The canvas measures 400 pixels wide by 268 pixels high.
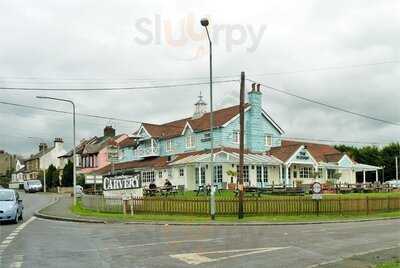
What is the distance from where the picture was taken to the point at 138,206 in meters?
32.5

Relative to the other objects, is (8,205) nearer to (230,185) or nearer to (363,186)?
(230,185)

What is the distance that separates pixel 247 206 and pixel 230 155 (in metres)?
19.6

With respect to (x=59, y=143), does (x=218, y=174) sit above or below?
below

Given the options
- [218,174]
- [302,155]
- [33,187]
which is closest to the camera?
[218,174]

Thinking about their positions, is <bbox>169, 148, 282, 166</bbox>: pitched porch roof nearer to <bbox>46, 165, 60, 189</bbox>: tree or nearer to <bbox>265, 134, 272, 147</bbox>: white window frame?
<bbox>265, 134, 272, 147</bbox>: white window frame

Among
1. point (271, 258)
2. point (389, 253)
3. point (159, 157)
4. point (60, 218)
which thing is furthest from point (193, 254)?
point (159, 157)

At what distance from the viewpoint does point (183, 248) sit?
15281 mm

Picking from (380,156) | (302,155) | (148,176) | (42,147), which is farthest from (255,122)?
(42,147)

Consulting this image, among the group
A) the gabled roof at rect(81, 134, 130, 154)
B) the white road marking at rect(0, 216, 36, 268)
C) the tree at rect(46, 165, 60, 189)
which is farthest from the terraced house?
the white road marking at rect(0, 216, 36, 268)

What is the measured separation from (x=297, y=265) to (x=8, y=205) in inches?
654

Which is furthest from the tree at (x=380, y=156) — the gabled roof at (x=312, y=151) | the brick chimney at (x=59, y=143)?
the brick chimney at (x=59, y=143)

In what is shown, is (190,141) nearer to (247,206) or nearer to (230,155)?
(230,155)

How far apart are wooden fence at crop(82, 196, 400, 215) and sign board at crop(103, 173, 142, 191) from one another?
39.8 inches

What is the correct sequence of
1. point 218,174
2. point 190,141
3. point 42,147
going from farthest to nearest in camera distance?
point 42,147, point 190,141, point 218,174
